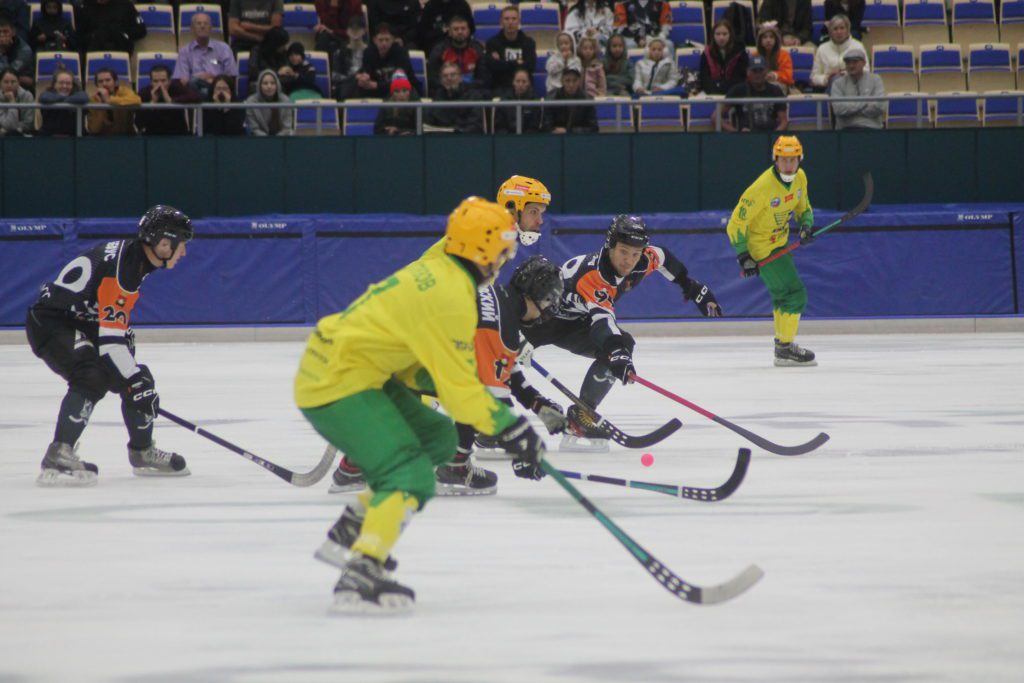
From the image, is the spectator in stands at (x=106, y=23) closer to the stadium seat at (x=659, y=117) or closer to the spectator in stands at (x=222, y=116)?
the spectator in stands at (x=222, y=116)

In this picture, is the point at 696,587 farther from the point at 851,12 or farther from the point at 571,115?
the point at 851,12

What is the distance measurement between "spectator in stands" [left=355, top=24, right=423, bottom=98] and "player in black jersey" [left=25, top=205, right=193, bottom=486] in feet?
31.3

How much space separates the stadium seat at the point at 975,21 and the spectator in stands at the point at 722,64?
10.6ft

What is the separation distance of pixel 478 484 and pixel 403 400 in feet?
5.83

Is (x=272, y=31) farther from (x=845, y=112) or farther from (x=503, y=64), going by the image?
(x=845, y=112)

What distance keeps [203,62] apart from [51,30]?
2006 mm

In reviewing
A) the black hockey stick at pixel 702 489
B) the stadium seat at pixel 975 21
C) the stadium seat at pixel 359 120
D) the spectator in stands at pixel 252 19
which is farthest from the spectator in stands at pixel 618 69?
the black hockey stick at pixel 702 489

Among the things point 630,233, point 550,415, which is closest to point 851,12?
point 630,233

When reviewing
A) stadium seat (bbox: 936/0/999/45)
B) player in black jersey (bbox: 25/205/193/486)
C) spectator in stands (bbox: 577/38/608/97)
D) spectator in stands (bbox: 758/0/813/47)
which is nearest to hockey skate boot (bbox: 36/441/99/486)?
player in black jersey (bbox: 25/205/193/486)

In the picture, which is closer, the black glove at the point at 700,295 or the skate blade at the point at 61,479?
the skate blade at the point at 61,479

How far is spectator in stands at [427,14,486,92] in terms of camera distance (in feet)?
53.2

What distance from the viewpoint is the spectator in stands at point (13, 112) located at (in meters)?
15.4

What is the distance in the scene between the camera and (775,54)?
16078mm

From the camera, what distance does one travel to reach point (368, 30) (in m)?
17.2
